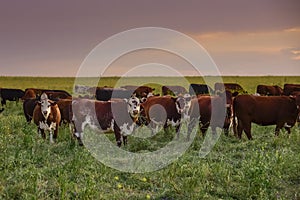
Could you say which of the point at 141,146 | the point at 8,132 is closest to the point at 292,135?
the point at 141,146

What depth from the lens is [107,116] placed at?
40.7 ft

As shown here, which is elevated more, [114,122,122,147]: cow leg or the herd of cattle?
the herd of cattle

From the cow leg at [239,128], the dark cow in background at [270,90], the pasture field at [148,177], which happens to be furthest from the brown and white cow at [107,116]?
the dark cow in background at [270,90]

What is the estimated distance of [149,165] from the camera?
9.03 m

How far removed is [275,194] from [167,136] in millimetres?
6158

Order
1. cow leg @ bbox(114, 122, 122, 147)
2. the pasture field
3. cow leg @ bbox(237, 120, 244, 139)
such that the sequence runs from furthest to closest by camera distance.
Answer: cow leg @ bbox(237, 120, 244, 139)
cow leg @ bbox(114, 122, 122, 147)
the pasture field

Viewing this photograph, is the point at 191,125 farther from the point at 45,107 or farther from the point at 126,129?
the point at 45,107

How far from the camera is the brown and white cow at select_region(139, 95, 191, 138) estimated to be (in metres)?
14.5

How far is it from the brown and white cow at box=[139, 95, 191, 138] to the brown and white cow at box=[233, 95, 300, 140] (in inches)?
68.7

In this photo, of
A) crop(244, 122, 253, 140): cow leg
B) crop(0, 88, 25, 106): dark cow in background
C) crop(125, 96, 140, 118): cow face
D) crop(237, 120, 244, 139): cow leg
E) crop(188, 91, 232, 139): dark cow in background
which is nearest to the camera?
crop(125, 96, 140, 118): cow face

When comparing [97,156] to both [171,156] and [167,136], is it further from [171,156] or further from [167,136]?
[167,136]

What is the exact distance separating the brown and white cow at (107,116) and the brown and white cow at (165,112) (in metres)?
1.65

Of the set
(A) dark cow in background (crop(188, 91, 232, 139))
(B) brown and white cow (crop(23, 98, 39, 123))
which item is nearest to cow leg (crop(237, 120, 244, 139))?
(A) dark cow in background (crop(188, 91, 232, 139))

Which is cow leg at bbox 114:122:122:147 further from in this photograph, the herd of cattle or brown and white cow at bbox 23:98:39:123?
brown and white cow at bbox 23:98:39:123
